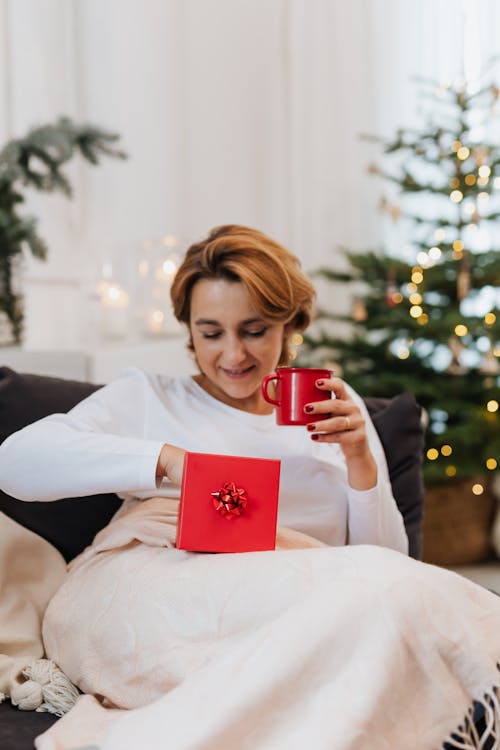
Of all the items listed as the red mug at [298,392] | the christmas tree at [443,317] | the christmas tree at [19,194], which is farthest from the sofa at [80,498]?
the christmas tree at [443,317]

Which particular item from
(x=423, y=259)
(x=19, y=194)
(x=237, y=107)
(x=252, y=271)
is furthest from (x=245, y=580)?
(x=237, y=107)

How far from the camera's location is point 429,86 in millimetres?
4410

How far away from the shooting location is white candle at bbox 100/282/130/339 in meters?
3.46

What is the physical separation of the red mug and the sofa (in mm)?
440

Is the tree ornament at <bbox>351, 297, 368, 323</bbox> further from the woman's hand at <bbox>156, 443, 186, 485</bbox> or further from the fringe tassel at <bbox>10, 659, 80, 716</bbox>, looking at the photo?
the fringe tassel at <bbox>10, 659, 80, 716</bbox>

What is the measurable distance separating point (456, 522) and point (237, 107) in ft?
7.53

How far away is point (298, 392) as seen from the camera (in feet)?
4.68

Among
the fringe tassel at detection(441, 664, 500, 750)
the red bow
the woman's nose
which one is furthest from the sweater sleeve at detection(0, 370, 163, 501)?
the fringe tassel at detection(441, 664, 500, 750)

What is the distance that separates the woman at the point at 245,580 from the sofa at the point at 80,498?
0.10m

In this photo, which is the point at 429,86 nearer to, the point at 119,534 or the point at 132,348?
the point at 132,348

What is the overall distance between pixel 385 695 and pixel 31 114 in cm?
310

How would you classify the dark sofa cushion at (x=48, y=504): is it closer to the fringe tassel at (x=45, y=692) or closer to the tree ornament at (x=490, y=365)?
the fringe tassel at (x=45, y=692)

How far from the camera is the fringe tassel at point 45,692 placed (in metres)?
1.28

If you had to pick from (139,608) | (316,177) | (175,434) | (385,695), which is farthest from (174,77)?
(385,695)
